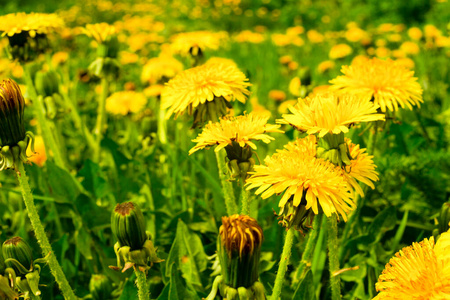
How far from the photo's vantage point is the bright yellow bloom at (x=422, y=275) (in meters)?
0.77

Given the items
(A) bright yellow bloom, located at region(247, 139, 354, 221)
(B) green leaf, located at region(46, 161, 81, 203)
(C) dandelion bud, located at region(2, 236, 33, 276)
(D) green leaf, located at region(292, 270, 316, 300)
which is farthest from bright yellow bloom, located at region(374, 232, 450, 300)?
(B) green leaf, located at region(46, 161, 81, 203)

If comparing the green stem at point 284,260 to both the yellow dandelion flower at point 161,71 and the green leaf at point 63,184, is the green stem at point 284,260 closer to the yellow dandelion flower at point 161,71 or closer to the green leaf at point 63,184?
the green leaf at point 63,184

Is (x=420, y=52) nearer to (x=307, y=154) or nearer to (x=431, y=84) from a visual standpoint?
(x=431, y=84)

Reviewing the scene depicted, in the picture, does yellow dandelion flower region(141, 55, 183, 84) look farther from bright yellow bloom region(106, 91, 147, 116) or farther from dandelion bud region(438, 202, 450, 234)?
dandelion bud region(438, 202, 450, 234)

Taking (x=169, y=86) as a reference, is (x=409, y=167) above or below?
below

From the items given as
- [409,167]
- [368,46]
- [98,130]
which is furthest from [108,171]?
[368,46]

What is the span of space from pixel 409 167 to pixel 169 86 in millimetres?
923

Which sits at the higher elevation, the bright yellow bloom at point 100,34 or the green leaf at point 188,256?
the bright yellow bloom at point 100,34

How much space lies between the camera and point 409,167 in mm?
1655

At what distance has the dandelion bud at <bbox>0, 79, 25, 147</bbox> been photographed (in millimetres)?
1050

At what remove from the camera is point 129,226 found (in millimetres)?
1021

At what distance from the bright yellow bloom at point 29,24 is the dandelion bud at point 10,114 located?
2.09 feet

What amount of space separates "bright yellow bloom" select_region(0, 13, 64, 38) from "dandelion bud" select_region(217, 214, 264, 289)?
3.82 ft

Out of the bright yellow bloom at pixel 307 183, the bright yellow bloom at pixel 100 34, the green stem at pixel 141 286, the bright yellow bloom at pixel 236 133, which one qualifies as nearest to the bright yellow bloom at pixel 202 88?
the bright yellow bloom at pixel 236 133
